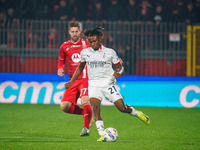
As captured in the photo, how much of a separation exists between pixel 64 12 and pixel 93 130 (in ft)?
30.8

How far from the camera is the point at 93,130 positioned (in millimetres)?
8789

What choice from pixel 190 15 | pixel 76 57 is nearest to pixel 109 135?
pixel 76 57

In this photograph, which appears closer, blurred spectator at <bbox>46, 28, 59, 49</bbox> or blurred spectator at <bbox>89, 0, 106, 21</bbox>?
blurred spectator at <bbox>46, 28, 59, 49</bbox>

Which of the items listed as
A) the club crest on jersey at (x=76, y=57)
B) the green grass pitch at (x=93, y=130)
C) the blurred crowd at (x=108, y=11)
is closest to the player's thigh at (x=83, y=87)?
the club crest on jersey at (x=76, y=57)

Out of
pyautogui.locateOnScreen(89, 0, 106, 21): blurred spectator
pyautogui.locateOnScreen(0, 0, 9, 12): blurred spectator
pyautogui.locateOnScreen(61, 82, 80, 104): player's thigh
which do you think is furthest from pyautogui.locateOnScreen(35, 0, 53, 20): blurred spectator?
pyautogui.locateOnScreen(61, 82, 80, 104): player's thigh

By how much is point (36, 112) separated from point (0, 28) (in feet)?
15.8

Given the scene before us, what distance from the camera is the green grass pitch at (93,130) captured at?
6805mm

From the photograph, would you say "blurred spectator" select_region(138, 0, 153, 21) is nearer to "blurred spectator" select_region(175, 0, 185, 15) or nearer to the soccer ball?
"blurred spectator" select_region(175, 0, 185, 15)

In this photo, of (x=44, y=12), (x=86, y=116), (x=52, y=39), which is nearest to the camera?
(x=86, y=116)

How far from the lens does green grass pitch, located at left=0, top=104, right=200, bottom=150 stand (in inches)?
268

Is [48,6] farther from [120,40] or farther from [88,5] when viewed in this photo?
[120,40]

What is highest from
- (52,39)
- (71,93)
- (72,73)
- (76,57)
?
(52,39)

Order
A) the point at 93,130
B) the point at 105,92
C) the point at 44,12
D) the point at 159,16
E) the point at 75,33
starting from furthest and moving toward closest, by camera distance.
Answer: the point at 44,12, the point at 159,16, the point at 93,130, the point at 75,33, the point at 105,92

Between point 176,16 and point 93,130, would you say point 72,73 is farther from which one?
point 176,16
